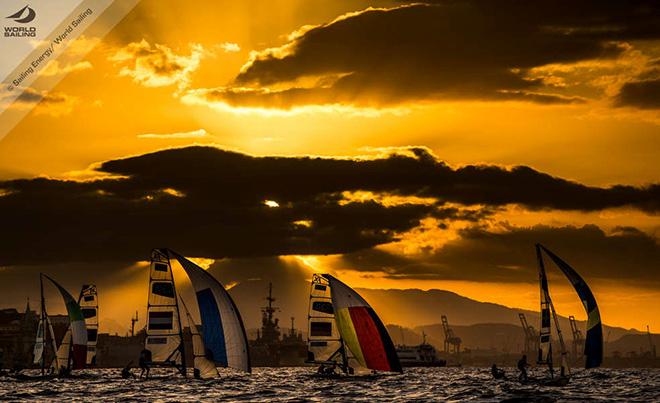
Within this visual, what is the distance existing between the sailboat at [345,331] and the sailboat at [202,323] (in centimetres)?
1420

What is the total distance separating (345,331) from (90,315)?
32.4m

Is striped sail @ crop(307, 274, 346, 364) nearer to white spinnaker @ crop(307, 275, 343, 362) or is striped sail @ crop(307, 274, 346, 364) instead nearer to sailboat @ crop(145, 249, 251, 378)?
white spinnaker @ crop(307, 275, 343, 362)

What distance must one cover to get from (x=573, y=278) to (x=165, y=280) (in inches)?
1554

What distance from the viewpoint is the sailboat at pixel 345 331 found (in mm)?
95875

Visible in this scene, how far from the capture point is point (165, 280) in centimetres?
8838

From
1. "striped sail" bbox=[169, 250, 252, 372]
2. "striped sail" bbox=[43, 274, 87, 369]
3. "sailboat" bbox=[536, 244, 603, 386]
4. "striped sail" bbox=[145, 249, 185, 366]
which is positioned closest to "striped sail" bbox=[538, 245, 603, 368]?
"sailboat" bbox=[536, 244, 603, 386]

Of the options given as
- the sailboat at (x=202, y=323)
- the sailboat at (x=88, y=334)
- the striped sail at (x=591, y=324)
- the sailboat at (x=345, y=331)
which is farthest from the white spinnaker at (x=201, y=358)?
the striped sail at (x=591, y=324)

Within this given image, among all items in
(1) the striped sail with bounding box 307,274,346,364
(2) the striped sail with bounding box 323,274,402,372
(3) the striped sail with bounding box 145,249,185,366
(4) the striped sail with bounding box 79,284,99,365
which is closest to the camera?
(3) the striped sail with bounding box 145,249,185,366

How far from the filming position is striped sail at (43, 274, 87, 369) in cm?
10662

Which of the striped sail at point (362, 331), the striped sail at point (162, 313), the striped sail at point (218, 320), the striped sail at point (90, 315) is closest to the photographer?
the striped sail at point (218, 320)

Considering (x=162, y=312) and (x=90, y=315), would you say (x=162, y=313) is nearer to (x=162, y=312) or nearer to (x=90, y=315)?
(x=162, y=312)

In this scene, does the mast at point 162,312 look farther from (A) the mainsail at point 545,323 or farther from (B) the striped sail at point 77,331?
(A) the mainsail at point 545,323

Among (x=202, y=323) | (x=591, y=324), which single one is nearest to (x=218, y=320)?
(x=202, y=323)

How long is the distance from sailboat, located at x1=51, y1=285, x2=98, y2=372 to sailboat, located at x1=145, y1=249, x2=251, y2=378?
2061 cm
